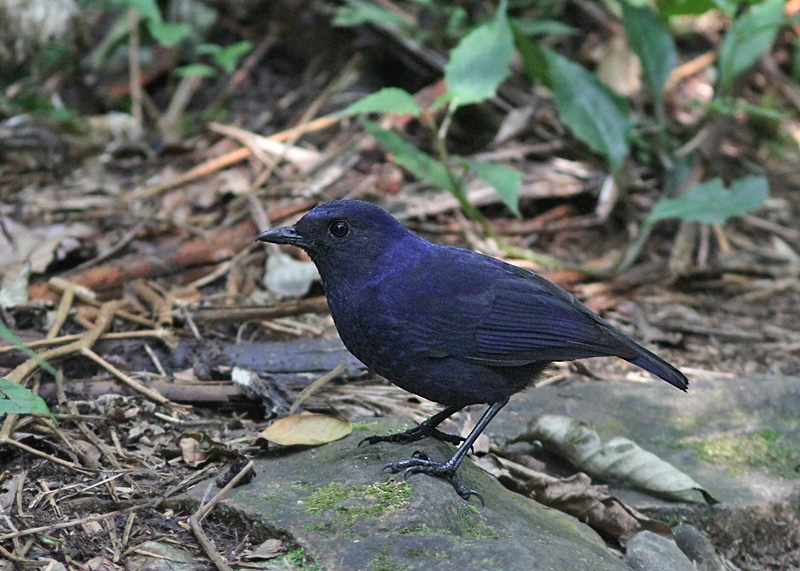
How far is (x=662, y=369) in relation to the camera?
3355mm

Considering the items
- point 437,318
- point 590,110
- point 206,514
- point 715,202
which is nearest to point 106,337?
point 206,514

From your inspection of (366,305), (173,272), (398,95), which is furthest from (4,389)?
(398,95)

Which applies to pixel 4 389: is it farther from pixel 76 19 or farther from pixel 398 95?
pixel 76 19

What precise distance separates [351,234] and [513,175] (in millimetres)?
1961

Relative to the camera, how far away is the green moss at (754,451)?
154 inches

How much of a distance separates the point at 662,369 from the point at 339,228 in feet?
4.43

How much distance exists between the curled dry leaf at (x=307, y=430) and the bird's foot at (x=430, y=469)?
40 cm

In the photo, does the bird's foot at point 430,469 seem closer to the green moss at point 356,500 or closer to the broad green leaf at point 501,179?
the green moss at point 356,500

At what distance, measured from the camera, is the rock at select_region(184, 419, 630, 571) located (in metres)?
2.49

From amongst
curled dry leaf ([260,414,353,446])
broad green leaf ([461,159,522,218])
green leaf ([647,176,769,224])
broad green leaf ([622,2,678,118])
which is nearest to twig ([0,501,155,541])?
A: curled dry leaf ([260,414,353,446])

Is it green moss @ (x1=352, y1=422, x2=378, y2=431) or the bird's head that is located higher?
the bird's head

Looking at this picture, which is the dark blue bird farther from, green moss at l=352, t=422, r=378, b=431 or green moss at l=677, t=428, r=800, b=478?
green moss at l=677, t=428, r=800, b=478

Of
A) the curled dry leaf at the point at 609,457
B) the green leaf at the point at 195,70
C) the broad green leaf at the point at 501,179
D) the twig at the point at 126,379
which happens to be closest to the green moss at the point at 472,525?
the curled dry leaf at the point at 609,457

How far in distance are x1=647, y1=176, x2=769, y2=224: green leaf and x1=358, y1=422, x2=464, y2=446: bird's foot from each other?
253 centimetres
